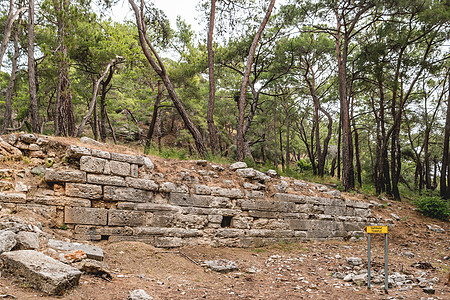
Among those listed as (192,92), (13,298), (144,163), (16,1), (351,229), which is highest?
(16,1)

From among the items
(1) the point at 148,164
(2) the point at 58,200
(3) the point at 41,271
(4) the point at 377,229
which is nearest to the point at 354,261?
(4) the point at 377,229

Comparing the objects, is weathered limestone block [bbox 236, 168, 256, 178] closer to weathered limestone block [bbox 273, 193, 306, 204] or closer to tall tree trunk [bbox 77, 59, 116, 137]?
weathered limestone block [bbox 273, 193, 306, 204]

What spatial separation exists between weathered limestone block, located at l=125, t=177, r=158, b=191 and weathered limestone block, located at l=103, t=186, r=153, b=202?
0.08m

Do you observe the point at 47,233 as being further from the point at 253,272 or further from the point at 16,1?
the point at 16,1

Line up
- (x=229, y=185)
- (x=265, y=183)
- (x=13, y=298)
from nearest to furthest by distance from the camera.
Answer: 1. (x=13, y=298)
2. (x=229, y=185)
3. (x=265, y=183)

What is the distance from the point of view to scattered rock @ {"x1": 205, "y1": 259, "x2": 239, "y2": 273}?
213 inches

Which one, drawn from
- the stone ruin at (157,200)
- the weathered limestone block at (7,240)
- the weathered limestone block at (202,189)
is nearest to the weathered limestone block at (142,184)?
the stone ruin at (157,200)

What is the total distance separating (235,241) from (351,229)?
4641mm

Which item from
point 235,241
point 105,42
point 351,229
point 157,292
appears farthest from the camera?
point 105,42

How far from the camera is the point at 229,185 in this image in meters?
7.46

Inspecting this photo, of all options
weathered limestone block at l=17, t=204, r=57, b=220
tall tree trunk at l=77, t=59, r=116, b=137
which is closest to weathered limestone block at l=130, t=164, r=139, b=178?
weathered limestone block at l=17, t=204, r=57, b=220

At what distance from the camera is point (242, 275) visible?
5.38 meters

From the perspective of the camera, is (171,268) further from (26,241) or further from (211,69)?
(211,69)

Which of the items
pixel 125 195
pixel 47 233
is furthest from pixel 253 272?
pixel 47 233
